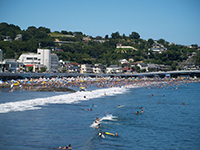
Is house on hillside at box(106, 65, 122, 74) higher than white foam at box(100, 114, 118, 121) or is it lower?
higher

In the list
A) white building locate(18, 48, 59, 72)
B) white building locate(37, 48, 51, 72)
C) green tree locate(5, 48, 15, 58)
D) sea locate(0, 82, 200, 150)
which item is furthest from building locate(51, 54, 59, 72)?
sea locate(0, 82, 200, 150)

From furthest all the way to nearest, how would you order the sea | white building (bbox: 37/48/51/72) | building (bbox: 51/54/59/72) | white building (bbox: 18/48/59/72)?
building (bbox: 51/54/59/72)
white building (bbox: 37/48/51/72)
white building (bbox: 18/48/59/72)
the sea

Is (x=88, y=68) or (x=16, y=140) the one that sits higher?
(x=88, y=68)

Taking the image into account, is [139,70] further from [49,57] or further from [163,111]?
[163,111]

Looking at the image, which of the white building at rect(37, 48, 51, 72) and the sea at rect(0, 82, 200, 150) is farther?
the white building at rect(37, 48, 51, 72)

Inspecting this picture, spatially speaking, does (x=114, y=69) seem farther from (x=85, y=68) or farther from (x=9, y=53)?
(x=9, y=53)

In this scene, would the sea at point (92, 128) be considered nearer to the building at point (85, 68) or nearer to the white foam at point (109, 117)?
the white foam at point (109, 117)

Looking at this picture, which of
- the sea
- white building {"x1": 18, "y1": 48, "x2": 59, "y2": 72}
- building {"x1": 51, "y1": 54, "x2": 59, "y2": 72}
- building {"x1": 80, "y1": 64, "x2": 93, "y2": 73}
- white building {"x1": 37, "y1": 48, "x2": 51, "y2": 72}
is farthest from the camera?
building {"x1": 80, "y1": 64, "x2": 93, "y2": 73}

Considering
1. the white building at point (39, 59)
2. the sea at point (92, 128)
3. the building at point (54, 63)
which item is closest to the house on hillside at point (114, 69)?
the building at point (54, 63)

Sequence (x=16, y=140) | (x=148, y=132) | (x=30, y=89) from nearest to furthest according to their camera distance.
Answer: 1. (x=16, y=140)
2. (x=148, y=132)
3. (x=30, y=89)

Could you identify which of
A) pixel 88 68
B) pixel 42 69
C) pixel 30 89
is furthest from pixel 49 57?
pixel 30 89

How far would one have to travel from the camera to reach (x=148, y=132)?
93.8 feet

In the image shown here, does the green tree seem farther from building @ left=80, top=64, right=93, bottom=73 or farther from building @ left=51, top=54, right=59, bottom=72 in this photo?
building @ left=80, top=64, right=93, bottom=73

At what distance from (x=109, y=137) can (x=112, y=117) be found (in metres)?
9.54
